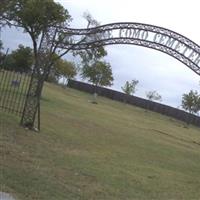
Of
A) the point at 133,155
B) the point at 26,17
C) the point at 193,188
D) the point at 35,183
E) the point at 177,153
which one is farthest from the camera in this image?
the point at 26,17

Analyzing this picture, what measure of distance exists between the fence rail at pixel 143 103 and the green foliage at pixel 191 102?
9.60m

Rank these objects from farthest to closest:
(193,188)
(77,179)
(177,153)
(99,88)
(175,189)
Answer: (99,88)
(177,153)
(193,188)
(175,189)
(77,179)

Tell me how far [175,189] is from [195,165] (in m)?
7.30

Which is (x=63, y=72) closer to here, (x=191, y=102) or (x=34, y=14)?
(x=191, y=102)

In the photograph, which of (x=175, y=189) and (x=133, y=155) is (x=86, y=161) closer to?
(x=175, y=189)

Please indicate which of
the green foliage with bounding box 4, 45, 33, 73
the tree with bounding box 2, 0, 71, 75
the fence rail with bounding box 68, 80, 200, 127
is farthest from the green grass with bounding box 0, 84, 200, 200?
the fence rail with bounding box 68, 80, 200, 127

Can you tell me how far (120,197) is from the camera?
40.8 ft

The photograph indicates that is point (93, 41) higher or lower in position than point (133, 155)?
higher

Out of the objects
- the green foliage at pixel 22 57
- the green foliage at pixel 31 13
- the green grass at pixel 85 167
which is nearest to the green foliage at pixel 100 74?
the green foliage at pixel 22 57

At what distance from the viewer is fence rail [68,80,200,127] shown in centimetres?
7725

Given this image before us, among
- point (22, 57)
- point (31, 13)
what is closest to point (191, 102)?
point (22, 57)

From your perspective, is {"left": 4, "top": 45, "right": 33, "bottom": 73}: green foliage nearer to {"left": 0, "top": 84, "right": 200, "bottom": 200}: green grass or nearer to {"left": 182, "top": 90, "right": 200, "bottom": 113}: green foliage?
{"left": 182, "top": 90, "right": 200, "bottom": 113}: green foliage

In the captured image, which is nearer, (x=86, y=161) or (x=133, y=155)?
(x=86, y=161)

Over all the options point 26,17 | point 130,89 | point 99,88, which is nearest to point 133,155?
point 26,17
